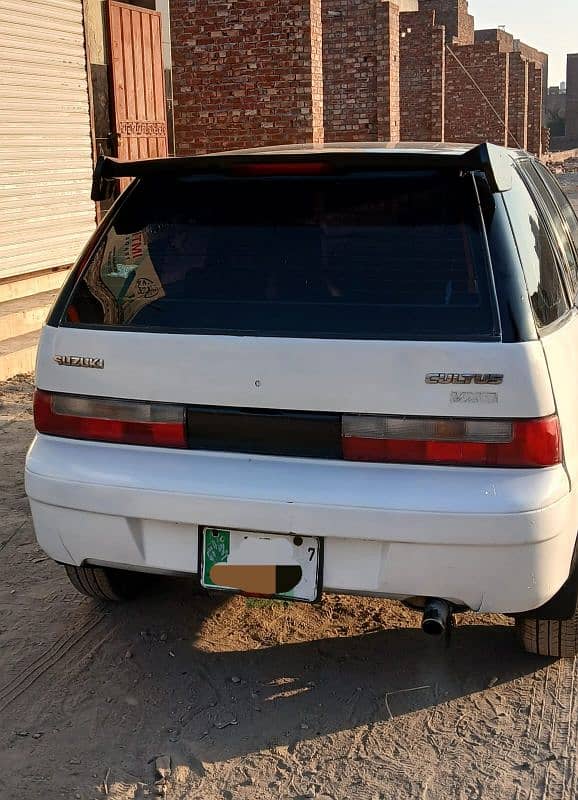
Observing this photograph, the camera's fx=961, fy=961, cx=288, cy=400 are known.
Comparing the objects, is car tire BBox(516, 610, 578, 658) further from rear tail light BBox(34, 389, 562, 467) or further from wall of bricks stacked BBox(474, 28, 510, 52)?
wall of bricks stacked BBox(474, 28, 510, 52)

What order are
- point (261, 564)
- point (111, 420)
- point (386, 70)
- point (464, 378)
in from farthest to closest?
point (386, 70), point (111, 420), point (261, 564), point (464, 378)

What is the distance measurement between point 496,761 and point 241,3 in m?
12.6

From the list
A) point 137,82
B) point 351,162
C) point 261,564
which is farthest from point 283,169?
point 137,82

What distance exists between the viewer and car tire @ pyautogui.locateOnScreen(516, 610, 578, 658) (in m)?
3.41

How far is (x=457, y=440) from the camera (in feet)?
9.38

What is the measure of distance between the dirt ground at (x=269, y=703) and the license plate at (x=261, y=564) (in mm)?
482

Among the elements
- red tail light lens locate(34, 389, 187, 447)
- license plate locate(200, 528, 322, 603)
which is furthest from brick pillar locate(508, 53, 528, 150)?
license plate locate(200, 528, 322, 603)

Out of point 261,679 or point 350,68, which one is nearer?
point 261,679

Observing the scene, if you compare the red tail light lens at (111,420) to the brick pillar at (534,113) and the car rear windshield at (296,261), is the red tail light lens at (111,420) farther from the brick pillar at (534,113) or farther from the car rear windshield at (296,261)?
the brick pillar at (534,113)

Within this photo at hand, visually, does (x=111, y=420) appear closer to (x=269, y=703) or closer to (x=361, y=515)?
(x=361, y=515)

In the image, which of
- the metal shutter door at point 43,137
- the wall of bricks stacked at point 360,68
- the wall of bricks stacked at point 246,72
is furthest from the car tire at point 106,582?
the wall of bricks stacked at point 360,68

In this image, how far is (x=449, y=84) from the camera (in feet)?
97.7

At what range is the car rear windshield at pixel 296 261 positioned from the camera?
9.66 ft

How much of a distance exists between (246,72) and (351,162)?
1135 cm
